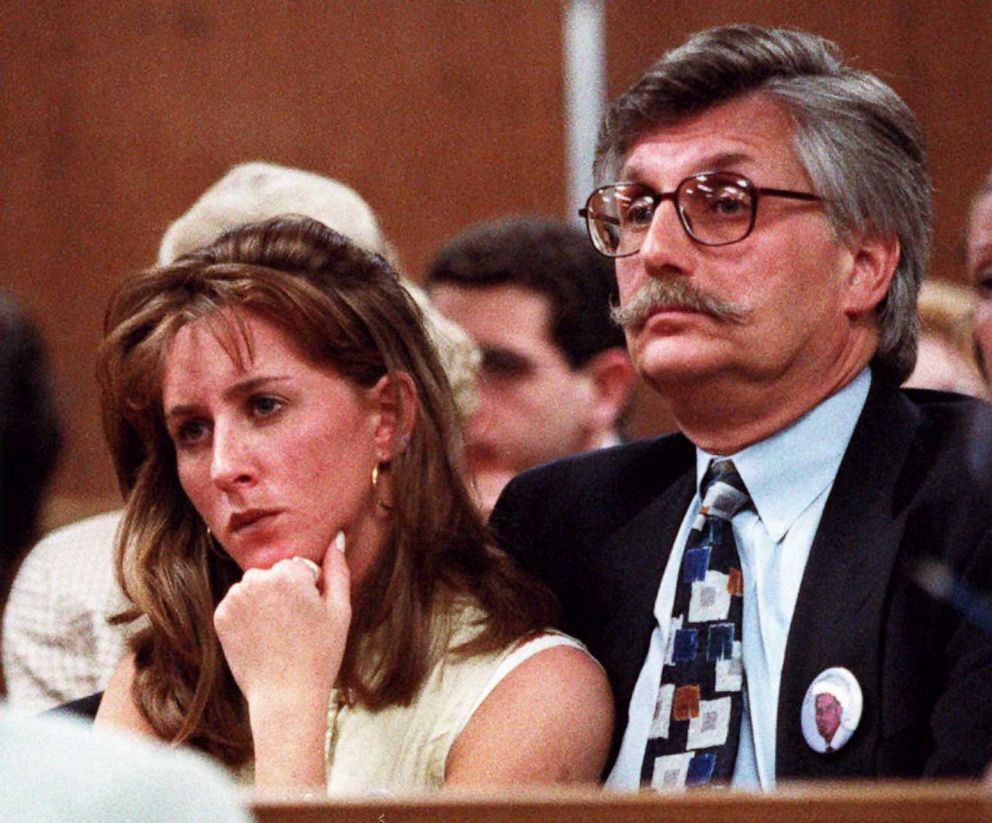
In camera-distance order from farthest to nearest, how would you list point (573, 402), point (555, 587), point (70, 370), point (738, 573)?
point (70, 370)
point (573, 402)
point (555, 587)
point (738, 573)

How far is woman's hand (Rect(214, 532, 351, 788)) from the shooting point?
1950 millimetres

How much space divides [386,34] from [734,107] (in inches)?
93.6

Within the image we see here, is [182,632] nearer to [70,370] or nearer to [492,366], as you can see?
[492,366]

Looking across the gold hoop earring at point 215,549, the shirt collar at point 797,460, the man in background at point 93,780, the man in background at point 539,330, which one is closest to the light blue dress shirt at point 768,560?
the shirt collar at point 797,460

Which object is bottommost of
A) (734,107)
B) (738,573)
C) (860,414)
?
(738,573)

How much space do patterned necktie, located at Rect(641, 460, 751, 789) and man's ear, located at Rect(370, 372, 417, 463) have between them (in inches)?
13.8

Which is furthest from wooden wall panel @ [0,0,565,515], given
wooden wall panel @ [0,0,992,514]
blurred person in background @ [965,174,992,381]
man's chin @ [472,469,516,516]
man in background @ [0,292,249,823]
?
man in background @ [0,292,249,823]

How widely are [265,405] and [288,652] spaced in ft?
0.91

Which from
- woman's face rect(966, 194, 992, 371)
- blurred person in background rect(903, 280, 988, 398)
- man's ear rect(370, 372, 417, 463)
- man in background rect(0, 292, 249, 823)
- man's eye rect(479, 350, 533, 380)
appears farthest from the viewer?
man's eye rect(479, 350, 533, 380)

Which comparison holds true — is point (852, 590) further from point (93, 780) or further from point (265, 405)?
point (93, 780)

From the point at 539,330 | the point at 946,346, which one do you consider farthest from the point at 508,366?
the point at 946,346

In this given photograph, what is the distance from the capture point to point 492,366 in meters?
3.51

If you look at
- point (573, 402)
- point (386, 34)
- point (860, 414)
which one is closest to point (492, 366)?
point (573, 402)

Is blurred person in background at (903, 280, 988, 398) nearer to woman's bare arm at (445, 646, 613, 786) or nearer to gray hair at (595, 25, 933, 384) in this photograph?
gray hair at (595, 25, 933, 384)
